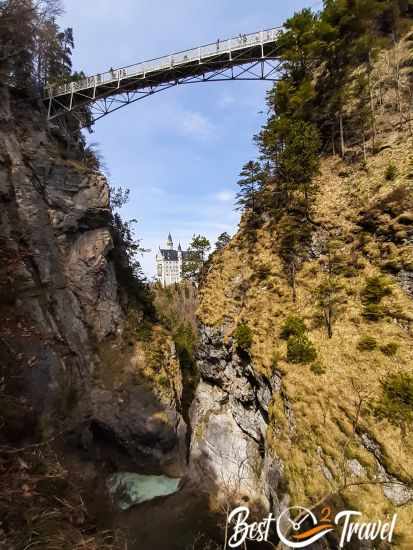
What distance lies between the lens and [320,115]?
2820 cm

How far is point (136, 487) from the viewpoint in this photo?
21.6 m

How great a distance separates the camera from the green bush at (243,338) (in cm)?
1948

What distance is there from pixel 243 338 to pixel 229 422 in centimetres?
771

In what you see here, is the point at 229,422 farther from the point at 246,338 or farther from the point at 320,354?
the point at 320,354

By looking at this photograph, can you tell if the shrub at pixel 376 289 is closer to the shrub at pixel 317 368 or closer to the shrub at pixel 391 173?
the shrub at pixel 317 368

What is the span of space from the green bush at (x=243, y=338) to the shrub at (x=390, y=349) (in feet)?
28.1

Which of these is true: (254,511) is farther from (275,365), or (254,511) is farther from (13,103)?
(13,103)

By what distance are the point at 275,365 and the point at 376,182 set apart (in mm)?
15025

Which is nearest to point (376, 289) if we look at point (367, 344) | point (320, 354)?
point (367, 344)

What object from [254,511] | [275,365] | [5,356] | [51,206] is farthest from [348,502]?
[51,206]

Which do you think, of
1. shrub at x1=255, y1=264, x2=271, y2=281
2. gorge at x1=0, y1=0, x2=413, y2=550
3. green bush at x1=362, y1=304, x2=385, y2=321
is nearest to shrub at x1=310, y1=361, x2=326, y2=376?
gorge at x1=0, y1=0, x2=413, y2=550

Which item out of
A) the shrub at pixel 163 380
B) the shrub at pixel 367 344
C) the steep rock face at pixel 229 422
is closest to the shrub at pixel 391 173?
the shrub at pixel 367 344

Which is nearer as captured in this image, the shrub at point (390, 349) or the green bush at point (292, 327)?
the shrub at point (390, 349)

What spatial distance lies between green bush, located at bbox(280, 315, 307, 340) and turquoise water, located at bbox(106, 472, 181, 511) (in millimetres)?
15911
